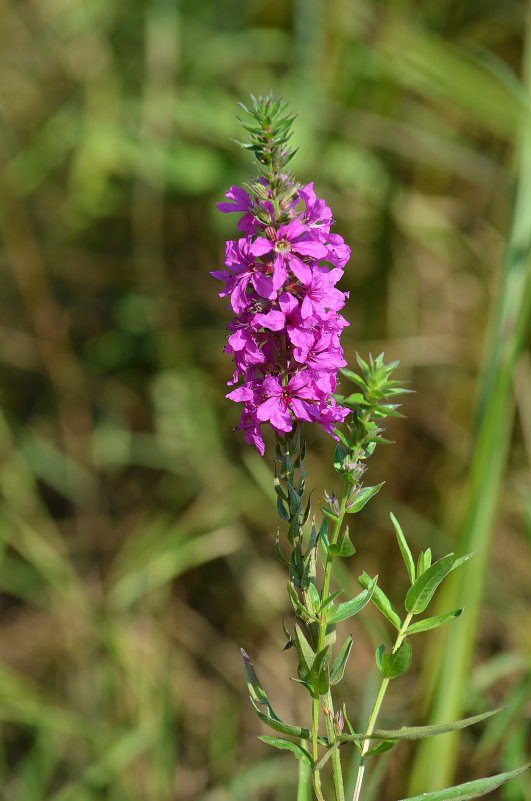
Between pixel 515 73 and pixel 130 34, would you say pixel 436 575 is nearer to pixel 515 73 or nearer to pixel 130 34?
pixel 515 73

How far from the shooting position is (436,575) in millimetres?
1242

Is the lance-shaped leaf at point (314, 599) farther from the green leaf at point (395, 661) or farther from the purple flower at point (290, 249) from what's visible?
the purple flower at point (290, 249)

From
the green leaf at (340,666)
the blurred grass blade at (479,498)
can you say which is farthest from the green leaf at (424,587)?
the blurred grass blade at (479,498)

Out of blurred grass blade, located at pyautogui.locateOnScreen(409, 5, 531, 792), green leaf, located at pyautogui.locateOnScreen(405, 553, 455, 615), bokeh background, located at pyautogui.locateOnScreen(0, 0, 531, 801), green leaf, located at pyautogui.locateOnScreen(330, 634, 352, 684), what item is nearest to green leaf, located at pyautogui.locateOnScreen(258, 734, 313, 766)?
green leaf, located at pyautogui.locateOnScreen(330, 634, 352, 684)

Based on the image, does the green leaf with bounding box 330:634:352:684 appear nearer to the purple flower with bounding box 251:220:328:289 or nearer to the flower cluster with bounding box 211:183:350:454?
the flower cluster with bounding box 211:183:350:454

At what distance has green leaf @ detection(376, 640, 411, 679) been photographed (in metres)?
1.23

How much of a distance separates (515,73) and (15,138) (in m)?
2.70

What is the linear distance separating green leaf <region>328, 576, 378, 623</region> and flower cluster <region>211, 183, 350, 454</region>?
27 centimetres

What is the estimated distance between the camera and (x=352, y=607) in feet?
4.08

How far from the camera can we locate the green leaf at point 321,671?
1171mm

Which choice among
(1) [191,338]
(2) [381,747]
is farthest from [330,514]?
(1) [191,338]

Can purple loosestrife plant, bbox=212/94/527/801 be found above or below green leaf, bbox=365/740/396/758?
above

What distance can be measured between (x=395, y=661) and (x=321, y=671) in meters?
0.14

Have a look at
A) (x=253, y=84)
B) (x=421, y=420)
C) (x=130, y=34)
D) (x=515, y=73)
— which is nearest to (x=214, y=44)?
(x=253, y=84)
